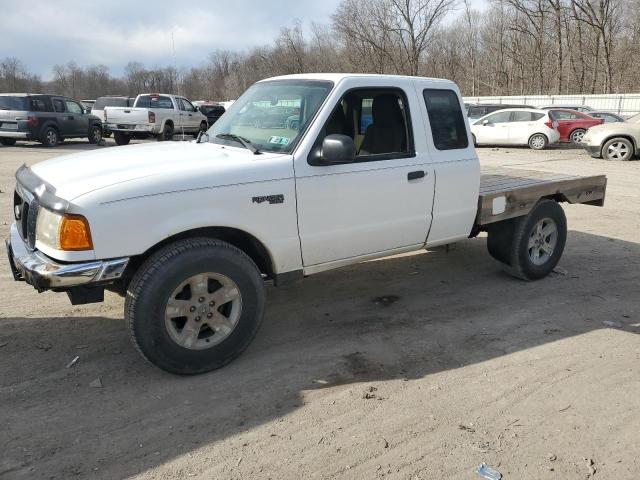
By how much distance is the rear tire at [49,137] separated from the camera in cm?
1947

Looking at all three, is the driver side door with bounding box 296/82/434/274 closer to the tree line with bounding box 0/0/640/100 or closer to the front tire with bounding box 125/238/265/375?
the front tire with bounding box 125/238/265/375

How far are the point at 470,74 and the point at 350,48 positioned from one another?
1520 cm

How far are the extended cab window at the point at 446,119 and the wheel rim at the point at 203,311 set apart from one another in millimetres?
2180

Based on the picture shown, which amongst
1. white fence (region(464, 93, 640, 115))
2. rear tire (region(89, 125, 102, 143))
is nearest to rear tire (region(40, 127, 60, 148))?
rear tire (region(89, 125, 102, 143))

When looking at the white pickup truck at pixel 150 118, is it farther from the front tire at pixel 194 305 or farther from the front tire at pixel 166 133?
the front tire at pixel 194 305

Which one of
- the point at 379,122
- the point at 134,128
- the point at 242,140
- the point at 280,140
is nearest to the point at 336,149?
the point at 280,140

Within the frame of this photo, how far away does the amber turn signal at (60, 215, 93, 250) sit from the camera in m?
3.15

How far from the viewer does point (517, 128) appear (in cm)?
1970

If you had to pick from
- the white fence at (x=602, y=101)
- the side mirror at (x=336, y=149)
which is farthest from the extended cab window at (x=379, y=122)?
the white fence at (x=602, y=101)

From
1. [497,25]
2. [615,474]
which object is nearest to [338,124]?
[615,474]

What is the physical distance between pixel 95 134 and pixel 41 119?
8.09ft

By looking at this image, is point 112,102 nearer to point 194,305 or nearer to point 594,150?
point 594,150

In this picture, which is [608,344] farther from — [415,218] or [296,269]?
[296,269]

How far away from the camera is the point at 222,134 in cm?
457
